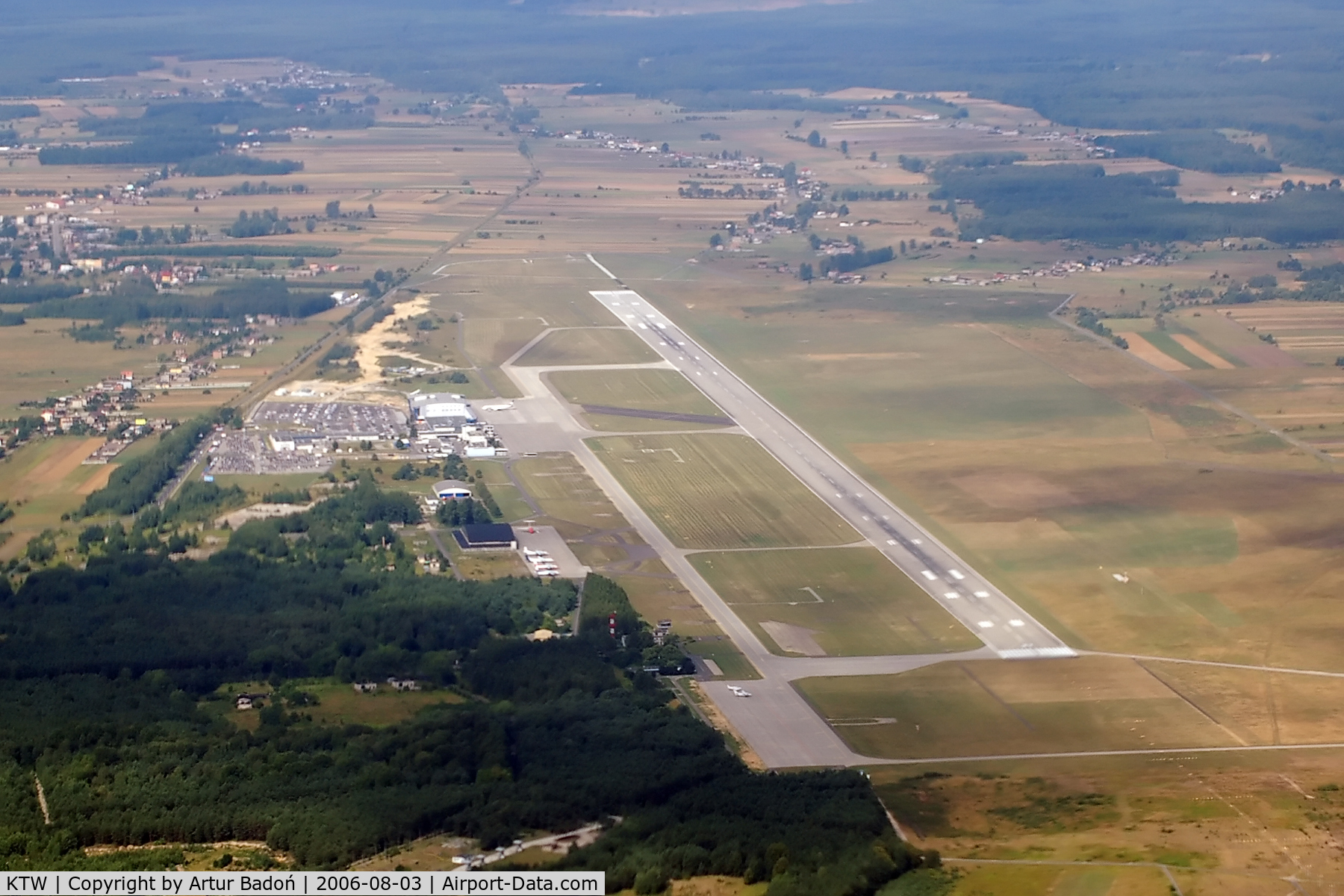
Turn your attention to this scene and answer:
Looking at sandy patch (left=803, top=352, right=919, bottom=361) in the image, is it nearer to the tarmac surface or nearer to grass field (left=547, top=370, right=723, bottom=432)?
the tarmac surface

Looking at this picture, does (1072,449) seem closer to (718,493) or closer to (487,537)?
(718,493)

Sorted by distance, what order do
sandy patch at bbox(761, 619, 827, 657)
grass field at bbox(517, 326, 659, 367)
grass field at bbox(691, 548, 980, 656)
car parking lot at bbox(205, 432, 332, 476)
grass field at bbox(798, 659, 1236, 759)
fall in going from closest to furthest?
grass field at bbox(798, 659, 1236, 759) < sandy patch at bbox(761, 619, 827, 657) < grass field at bbox(691, 548, 980, 656) < car parking lot at bbox(205, 432, 332, 476) < grass field at bbox(517, 326, 659, 367)

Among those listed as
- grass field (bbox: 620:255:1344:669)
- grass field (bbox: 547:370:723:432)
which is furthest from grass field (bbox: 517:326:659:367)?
grass field (bbox: 620:255:1344:669)

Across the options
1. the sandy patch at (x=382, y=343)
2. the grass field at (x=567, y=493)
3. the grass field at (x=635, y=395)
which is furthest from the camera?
the sandy patch at (x=382, y=343)

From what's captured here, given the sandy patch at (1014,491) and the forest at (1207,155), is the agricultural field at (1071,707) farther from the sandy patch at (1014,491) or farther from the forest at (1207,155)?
the forest at (1207,155)

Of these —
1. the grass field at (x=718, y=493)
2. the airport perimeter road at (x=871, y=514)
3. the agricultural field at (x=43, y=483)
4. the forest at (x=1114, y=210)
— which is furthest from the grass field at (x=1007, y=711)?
the forest at (x=1114, y=210)

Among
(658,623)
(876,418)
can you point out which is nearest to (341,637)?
(658,623)
